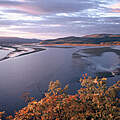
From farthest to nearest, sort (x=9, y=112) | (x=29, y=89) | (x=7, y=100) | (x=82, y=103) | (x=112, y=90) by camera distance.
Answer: (x=29, y=89) < (x=7, y=100) < (x=9, y=112) < (x=82, y=103) < (x=112, y=90)

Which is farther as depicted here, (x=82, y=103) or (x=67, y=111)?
(x=82, y=103)

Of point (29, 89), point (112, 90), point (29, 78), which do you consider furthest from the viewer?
point (29, 78)

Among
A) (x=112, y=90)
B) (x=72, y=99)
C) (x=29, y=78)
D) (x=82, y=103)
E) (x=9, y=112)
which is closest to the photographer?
(x=112, y=90)

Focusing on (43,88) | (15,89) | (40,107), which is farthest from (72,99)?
(15,89)

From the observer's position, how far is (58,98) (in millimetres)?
5270

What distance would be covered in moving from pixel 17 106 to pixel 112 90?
23.0ft

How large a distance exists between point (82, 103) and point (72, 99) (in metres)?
0.56

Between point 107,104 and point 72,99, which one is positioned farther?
point 72,99

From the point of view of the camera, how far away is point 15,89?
12.8 m

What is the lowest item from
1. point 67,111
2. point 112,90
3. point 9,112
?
point 9,112

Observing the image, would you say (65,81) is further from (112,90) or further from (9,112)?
(112,90)

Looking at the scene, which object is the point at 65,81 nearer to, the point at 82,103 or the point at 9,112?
the point at 9,112

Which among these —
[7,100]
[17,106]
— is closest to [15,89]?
[7,100]

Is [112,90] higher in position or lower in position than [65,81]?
higher
